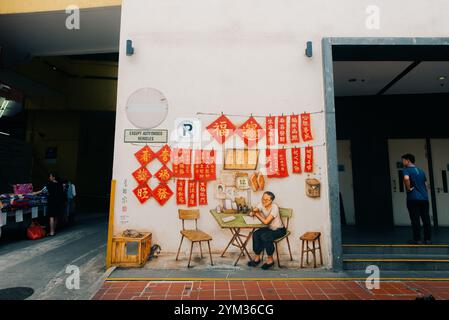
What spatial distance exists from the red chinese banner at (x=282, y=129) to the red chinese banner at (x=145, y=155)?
7.61ft

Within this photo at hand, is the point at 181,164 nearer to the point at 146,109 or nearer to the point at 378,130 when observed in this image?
the point at 146,109

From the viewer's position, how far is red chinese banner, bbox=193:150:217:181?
4.83 m

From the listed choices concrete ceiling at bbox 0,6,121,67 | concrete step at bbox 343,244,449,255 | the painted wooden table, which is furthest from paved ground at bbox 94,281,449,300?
concrete ceiling at bbox 0,6,121,67

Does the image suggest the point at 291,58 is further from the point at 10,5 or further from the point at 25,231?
the point at 25,231

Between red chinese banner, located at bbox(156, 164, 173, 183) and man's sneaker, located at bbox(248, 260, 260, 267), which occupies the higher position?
red chinese banner, located at bbox(156, 164, 173, 183)

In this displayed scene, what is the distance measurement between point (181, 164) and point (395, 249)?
13.8ft

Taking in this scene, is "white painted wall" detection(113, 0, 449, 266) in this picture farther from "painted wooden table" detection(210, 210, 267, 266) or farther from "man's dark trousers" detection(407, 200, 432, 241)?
"man's dark trousers" detection(407, 200, 432, 241)

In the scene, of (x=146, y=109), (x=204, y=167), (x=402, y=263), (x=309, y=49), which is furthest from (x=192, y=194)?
(x=402, y=263)

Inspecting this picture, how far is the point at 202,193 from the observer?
4.80 m

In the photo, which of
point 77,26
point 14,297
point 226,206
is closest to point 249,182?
point 226,206

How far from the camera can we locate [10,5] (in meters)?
6.46

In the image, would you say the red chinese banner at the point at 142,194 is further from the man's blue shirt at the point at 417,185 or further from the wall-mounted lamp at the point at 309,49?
the man's blue shirt at the point at 417,185

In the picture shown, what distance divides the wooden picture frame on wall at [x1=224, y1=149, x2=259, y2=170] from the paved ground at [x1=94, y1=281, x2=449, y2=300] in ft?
6.21
